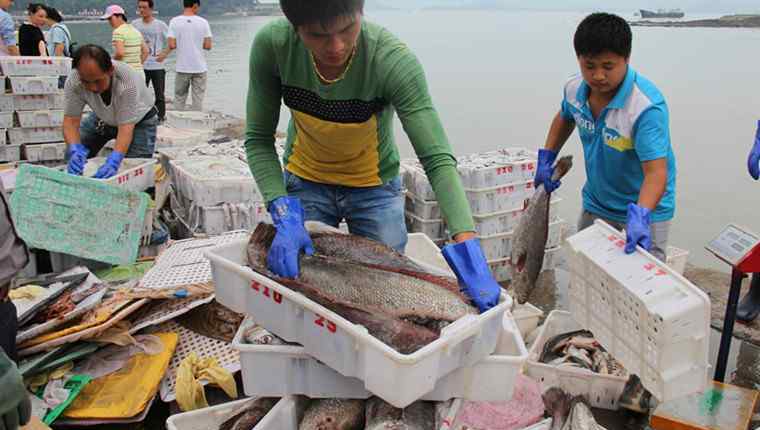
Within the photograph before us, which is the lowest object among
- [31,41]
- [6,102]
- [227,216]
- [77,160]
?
[227,216]

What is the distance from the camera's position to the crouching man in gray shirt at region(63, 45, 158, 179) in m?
4.68

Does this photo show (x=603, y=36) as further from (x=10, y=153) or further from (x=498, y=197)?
(x=10, y=153)

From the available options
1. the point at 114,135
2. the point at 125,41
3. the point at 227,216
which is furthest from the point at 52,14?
the point at 227,216

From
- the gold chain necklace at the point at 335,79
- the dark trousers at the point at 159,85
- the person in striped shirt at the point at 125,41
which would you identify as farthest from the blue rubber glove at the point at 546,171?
the dark trousers at the point at 159,85

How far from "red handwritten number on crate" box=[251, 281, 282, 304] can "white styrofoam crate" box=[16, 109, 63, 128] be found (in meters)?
5.91

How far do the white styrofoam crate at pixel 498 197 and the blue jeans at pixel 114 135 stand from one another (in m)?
2.71

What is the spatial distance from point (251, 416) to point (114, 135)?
143 inches

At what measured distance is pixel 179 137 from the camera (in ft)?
23.9

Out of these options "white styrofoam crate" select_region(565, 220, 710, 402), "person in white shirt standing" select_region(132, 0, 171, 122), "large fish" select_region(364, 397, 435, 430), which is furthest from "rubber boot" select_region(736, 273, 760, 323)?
"person in white shirt standing" select_region(132, 0, 171, 122)

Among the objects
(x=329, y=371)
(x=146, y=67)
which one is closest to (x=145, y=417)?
(x=329, y=371)

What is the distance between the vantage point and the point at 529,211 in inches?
148

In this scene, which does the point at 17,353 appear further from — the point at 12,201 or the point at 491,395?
the point at 491,395

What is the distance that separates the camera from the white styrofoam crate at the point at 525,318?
392 centimetres

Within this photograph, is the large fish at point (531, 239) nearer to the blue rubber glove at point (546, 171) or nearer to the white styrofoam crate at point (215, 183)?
the blue rubber glove at point (546, 171)
